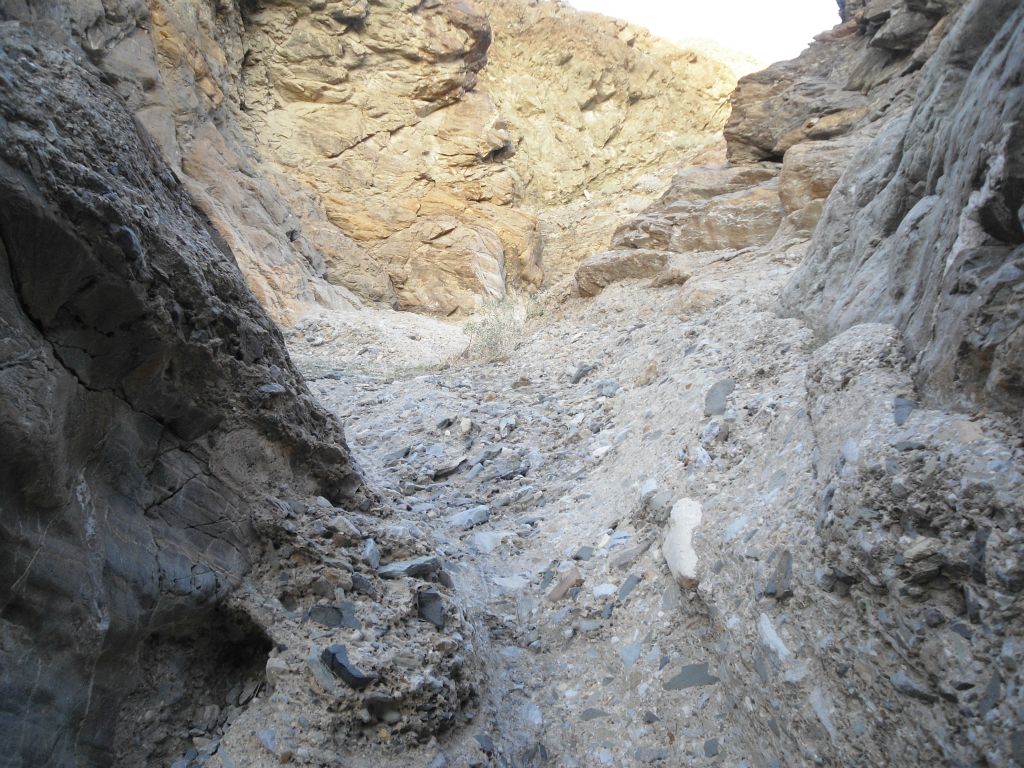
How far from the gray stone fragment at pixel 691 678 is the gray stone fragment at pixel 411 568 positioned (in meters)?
1.06

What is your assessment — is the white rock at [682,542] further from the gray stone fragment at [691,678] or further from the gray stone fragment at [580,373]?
the gray stone fragment at [580,373]

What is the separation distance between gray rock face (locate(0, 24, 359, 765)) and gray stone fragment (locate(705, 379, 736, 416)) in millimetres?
2439

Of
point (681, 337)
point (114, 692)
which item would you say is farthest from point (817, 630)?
point (681, 337)

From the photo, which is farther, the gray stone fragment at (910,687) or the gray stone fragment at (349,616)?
the gray stone fragment at (349,616)

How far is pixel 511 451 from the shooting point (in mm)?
4988

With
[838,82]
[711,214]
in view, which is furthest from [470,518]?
[838,82]

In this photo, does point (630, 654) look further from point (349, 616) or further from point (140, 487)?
point (140, 487)

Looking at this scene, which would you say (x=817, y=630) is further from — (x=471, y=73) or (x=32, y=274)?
(x=471, y=73)

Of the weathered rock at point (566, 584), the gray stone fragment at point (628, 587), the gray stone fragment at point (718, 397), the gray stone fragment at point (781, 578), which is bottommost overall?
the weathered rock at point (566, 584)

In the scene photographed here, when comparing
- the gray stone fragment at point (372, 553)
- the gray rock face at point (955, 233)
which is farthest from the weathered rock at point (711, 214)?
the gray stone fragment at point (372, 553)

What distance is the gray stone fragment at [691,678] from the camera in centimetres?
242

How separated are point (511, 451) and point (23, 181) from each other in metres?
3.71

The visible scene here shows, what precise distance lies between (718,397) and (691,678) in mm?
1850

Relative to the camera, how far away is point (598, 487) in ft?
13.6
